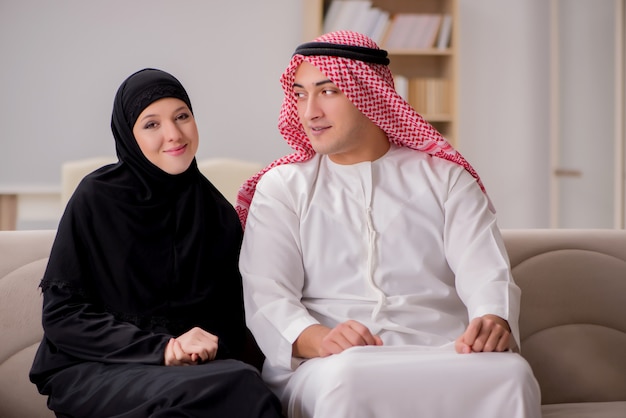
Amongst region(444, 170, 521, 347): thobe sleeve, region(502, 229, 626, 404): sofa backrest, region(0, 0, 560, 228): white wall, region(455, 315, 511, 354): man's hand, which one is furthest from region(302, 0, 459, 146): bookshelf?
region(455, 315, 511, 354): man's hand

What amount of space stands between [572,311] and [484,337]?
656 mm

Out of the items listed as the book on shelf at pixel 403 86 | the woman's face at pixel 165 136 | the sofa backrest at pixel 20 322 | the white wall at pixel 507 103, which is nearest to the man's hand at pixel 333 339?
the woman's face at pixel 165 136

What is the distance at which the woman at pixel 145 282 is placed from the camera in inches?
71.2

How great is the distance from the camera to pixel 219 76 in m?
5.68

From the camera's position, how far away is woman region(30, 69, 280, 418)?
1809 millimetres

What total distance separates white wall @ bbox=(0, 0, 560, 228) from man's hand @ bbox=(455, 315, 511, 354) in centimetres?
392

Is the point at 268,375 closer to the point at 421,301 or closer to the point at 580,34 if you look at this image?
the point at 421,301

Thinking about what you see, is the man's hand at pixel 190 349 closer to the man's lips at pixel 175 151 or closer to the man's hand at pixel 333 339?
the man's hand at pixel 333 339

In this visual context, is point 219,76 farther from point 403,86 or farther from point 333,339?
point 333,339

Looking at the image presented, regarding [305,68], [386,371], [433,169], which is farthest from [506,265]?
[305,68]


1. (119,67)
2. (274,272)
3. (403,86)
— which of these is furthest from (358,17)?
(274,272)

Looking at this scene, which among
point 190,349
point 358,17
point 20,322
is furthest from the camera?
point 358,17

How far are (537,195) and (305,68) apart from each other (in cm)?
406

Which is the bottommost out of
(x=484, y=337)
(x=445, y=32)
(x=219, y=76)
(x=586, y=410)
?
(x=586, y=410)
